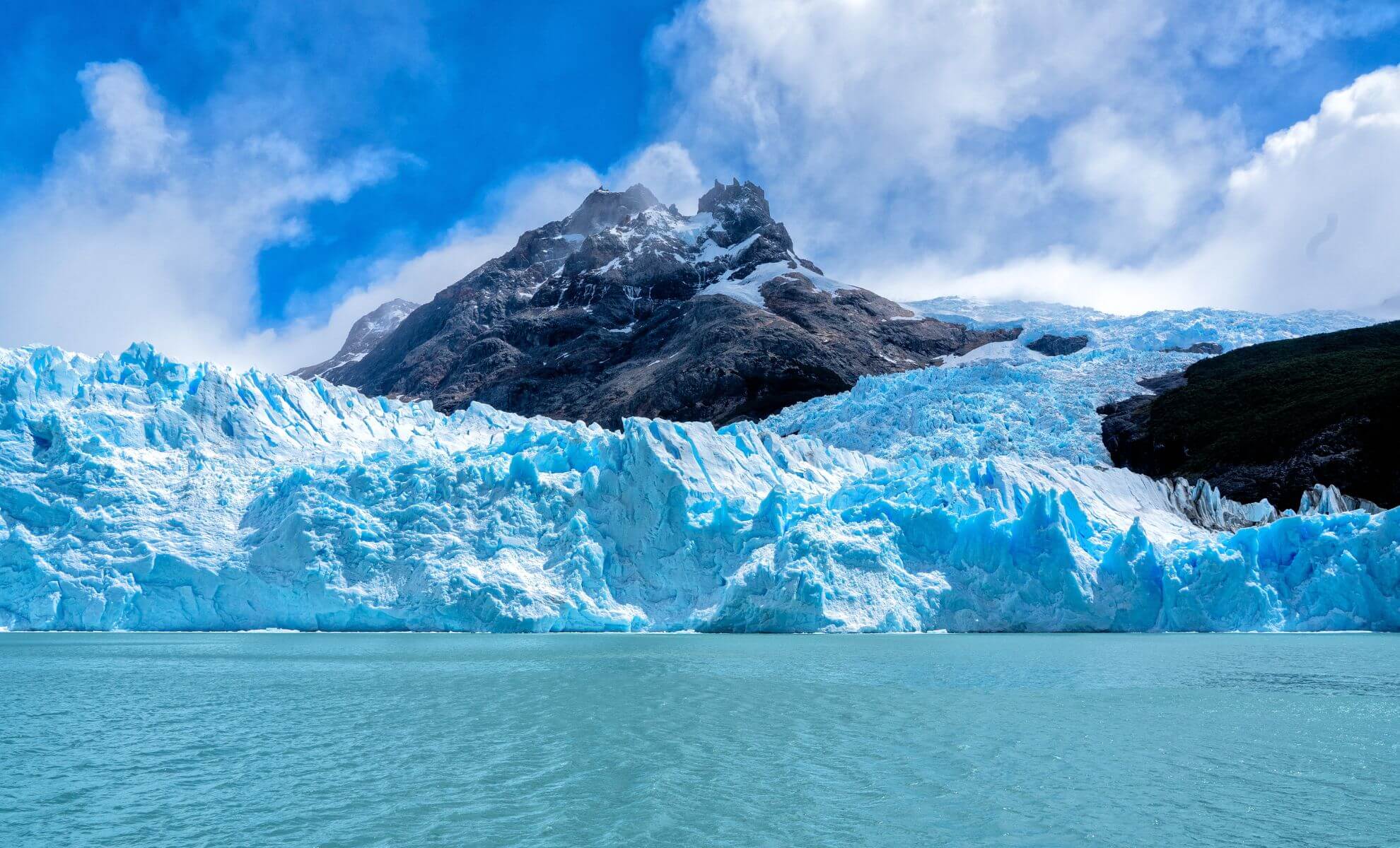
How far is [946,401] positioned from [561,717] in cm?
4419

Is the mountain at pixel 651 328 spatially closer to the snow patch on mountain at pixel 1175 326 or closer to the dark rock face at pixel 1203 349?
the snow patch on mountain at pixel 1175 326

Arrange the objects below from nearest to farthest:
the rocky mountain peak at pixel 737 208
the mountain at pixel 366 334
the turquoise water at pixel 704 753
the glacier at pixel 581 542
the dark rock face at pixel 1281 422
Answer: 1. the turquoise water at pixel 704 753
2. the glacier at pixel 581 542
3. the dark rock face at pixel 1281 422
4. the rocky mountain peak at pixel 737 208
5. the mountain at pixel 366 334

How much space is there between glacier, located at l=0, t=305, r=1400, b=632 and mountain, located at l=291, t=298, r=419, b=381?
11251cm

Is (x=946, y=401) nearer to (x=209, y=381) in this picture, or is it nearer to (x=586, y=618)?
(x=586, y=618)

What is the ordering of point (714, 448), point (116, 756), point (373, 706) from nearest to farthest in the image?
point (116, 756), point (373, 706), point (714, 448)

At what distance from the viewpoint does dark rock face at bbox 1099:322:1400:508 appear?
4500 cm

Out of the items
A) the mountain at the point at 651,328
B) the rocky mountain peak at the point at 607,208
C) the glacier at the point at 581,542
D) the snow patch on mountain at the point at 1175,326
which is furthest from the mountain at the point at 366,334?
the glacier at the point at 581,542

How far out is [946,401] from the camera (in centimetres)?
5369

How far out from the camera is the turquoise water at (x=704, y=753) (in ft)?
25.3

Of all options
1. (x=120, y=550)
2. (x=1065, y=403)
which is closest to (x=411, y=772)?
(x=120, y=550)

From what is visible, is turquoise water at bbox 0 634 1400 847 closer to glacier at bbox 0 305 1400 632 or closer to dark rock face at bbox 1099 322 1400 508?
glacier at bbox 0 305 1400 632

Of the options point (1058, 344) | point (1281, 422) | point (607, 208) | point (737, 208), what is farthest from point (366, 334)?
point (1281, 422)

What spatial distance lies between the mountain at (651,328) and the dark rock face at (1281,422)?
27704 millimetres

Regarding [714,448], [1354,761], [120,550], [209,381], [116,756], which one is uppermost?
[209,381]
